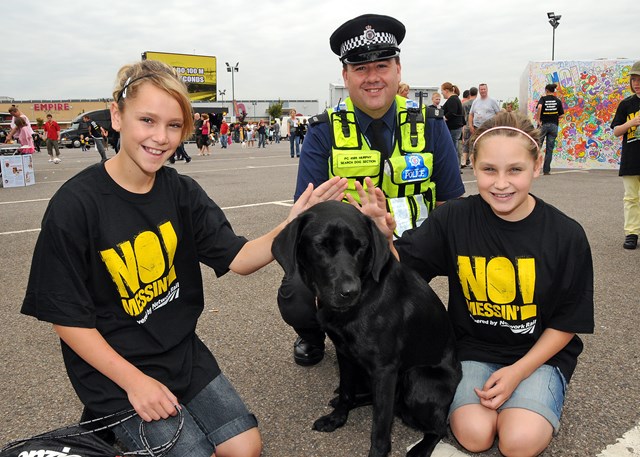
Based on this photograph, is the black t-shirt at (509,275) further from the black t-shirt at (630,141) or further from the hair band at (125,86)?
the black t-shirt at (630,141)

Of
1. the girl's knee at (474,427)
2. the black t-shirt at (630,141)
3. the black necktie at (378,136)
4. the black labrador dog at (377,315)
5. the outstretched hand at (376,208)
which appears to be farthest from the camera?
the black t-shirt at (630,141)

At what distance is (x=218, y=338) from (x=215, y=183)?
906cm

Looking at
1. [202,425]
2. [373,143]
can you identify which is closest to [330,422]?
[202,425]

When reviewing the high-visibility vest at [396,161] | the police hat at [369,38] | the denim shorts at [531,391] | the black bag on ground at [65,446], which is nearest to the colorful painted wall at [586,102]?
the high-visibility vest at [396,161]

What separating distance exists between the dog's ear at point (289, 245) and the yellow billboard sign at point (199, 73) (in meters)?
65.7

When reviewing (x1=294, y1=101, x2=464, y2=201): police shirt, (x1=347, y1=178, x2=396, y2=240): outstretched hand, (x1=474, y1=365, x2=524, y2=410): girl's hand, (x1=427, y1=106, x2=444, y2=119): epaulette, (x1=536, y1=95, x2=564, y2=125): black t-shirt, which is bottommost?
(x1=474, y1=365, x2=524, y2=410): girl's hand

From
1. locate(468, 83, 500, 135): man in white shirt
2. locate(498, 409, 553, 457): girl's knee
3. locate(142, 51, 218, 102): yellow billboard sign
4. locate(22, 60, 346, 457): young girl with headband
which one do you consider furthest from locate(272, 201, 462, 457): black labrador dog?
locate(142, 51, 218, 102): yellow billboard sign

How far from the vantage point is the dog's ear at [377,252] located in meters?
2.21

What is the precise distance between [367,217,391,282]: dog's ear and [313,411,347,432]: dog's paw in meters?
0.86

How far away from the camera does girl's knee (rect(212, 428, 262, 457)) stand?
228cm

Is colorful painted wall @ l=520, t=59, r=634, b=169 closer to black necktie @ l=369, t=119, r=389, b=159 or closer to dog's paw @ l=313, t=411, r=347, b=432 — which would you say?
black necktie @ l=369, t=119, r=389, b=159

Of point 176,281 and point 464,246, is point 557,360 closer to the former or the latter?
point 464,246

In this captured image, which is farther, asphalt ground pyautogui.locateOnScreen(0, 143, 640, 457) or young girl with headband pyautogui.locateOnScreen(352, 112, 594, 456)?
asphalt ground pyautogui.locateOnScreen(0, 143, 640, 457)

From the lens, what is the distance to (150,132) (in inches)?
88.7
